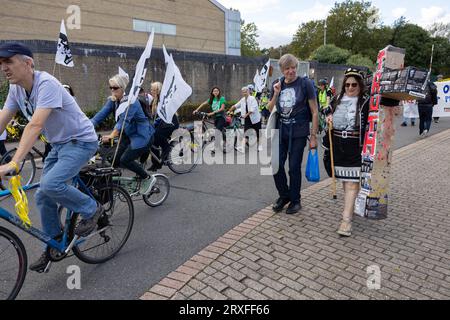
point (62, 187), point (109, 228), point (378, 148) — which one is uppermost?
point (378, 148)

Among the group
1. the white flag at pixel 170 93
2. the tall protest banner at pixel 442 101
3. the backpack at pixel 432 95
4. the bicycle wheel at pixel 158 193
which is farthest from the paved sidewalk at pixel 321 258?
the tall protest banner at pixel 442 101

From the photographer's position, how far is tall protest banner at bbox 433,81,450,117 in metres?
12.4

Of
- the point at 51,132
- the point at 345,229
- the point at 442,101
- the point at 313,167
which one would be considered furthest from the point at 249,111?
the point at 442,101

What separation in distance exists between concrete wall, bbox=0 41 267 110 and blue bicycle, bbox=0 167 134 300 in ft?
33.5

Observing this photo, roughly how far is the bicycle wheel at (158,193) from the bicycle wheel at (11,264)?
7.45ft

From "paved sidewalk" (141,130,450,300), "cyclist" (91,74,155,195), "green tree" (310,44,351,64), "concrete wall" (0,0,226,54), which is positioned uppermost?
"concrete wall" (0,0,226,54)

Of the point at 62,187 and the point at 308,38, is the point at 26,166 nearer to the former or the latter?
the point at 62,187

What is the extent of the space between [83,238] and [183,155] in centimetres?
393

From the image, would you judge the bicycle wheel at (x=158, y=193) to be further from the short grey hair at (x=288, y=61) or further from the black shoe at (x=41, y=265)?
the short grey hair at (x=288, y=61)

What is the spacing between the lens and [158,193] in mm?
5266

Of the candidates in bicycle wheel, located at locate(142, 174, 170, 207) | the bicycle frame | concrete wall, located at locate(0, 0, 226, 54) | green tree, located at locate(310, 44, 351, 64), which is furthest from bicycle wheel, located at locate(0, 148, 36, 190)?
green tree, located at locate(310, 44, 351, 64)

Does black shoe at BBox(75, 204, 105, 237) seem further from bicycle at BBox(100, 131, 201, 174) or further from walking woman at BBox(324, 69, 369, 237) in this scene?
bicycle at BBox(100, 131, 201, 174)

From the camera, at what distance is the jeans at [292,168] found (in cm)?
456
